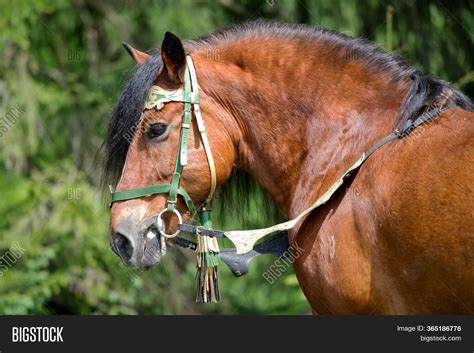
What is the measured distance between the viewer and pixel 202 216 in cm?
372

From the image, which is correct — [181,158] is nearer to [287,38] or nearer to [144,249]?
[144,249]

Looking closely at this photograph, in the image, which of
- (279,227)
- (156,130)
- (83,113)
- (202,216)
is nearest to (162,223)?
(202,216)

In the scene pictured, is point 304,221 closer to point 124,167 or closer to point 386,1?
point 124,167

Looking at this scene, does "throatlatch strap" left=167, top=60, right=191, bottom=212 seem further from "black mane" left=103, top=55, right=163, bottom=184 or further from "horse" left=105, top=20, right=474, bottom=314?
"black mane" left=103, top=55, right=163, bottom=184

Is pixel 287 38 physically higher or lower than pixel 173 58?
higher

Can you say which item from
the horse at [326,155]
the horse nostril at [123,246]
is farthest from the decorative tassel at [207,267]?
the horse nostril at [123,246]

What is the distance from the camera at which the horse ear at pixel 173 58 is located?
136 inches

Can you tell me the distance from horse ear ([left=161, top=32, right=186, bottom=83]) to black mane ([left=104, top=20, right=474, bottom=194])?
12 cm

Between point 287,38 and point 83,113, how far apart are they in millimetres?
4932

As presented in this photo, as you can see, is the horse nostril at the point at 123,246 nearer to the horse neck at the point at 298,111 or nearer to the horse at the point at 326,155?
the horse at the point at 326,155

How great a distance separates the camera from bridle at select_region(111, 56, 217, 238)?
346 cm

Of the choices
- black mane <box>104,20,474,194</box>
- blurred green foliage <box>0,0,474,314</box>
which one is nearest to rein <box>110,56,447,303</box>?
black mane <box>104,20,474,194</box>

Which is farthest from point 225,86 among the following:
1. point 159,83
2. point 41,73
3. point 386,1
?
point 41,73

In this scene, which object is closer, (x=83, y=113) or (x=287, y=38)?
(x=287, y=38)
